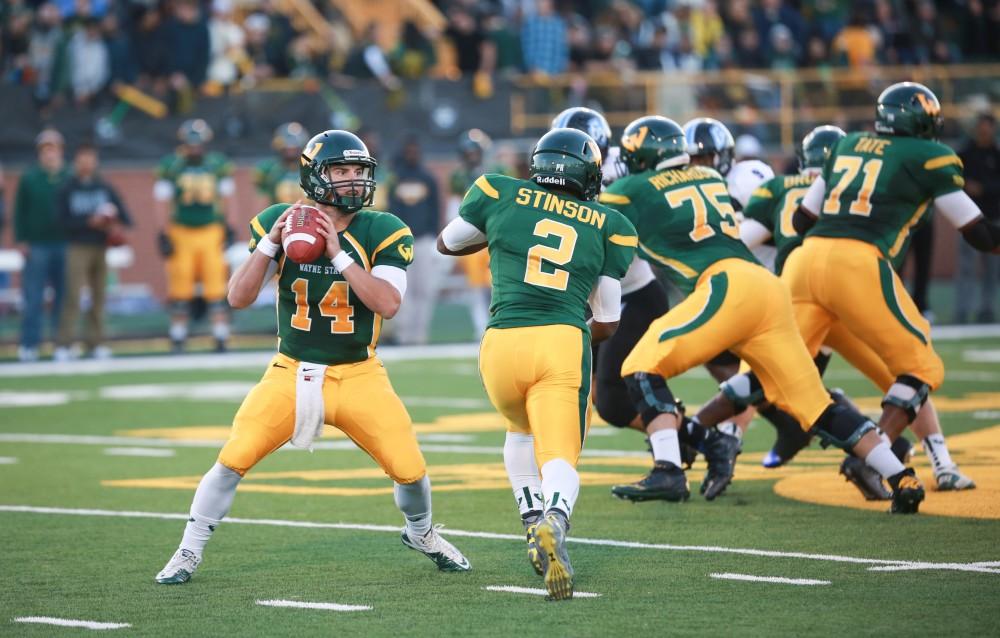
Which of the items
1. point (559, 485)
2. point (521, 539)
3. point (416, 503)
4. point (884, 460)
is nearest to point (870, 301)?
point (884, 460)

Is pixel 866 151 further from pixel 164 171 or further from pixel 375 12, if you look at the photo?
pixel 375 12

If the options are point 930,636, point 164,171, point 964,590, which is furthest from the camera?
point 164,171

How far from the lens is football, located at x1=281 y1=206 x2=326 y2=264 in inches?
228

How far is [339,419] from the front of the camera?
6.13m

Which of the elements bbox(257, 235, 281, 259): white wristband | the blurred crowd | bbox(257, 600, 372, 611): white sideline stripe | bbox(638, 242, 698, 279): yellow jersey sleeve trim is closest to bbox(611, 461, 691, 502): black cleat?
bbox(638, 242, 698, 279): yellow jersey sleeve trim

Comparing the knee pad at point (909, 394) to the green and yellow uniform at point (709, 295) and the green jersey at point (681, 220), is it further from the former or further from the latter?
the green jersey at point (681, 220)

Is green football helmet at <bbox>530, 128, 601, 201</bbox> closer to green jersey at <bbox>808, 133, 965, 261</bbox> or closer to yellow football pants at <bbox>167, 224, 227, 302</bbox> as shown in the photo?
green jersey at <bbox>808, 133, 965, 261</bbox>

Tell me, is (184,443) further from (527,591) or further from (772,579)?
(772,579)

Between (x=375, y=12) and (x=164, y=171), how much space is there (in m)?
8.82

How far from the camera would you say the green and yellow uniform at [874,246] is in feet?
25.3

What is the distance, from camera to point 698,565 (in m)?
6.27

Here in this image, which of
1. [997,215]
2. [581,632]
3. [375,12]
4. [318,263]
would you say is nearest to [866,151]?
[318,263]

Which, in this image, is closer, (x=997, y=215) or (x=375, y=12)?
(x=997, y=215)

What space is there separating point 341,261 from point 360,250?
0.84ft
